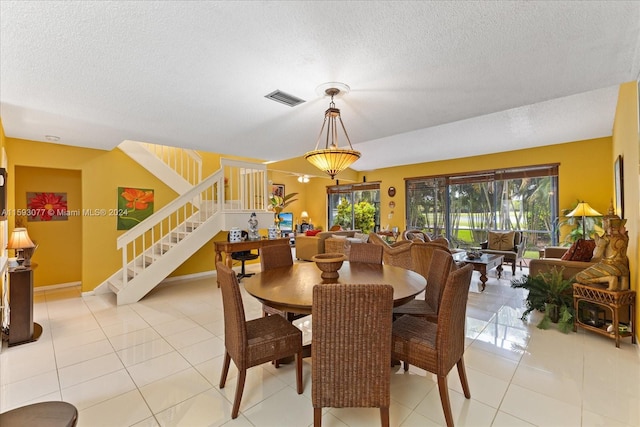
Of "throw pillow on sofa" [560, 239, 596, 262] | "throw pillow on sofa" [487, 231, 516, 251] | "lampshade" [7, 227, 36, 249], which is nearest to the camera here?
"lampshade" [7, 227, 36, 249]

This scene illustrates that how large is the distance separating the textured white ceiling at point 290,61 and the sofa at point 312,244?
3481mm

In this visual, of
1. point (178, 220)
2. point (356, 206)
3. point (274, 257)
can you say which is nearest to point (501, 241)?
point (356, 206)

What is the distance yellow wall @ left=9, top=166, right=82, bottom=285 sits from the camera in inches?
178

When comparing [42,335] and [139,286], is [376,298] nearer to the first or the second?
[42,335]

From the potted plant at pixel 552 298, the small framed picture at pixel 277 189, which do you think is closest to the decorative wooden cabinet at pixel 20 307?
the potted plant at pixel 552 298

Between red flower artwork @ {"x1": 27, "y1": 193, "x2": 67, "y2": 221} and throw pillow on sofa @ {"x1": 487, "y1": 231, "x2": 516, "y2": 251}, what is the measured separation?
27.1ft

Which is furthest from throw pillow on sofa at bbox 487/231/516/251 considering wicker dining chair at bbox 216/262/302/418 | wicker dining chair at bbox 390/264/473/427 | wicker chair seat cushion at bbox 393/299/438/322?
wicker dining chair at bbox 216/262/302/418

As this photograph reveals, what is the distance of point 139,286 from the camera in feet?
14.1

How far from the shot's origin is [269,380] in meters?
2.26

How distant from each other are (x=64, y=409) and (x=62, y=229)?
4902 mm

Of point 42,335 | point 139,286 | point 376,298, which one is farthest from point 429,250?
point 42,335

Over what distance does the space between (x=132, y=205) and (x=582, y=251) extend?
6876 millimetres

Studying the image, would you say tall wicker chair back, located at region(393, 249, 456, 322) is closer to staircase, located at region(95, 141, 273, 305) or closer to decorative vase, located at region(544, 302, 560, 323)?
decorative vase, located at region(544, 302, 560, 323)

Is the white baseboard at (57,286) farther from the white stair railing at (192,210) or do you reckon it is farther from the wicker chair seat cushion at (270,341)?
the wicker chair seat cushion at (270,341)
